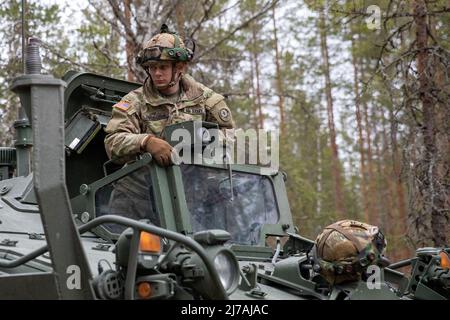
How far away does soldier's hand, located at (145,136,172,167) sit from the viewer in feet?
16.5

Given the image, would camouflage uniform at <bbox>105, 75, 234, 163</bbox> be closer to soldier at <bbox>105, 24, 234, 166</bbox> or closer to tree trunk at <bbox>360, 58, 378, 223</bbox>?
soldier at <bbox>105, 24, 234, 166</bbox>

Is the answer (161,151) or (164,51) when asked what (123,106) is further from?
(161,151)

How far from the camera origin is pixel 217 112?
607cm

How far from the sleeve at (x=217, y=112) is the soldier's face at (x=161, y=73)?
40 centimetres

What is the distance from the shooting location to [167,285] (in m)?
3.59

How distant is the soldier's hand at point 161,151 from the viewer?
5016mm

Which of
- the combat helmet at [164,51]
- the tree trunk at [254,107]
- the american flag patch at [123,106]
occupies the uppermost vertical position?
the tree trunk at [254,107]

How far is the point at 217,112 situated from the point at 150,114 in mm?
567

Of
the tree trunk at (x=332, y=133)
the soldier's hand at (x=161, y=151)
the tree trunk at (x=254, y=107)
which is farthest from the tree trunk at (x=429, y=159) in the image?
the tree trunk at (x=254, y=107)

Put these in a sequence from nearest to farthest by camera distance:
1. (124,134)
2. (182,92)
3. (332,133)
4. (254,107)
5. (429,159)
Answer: (124,134) < (182,92) < (429,159) < (254,107) < (332,133)

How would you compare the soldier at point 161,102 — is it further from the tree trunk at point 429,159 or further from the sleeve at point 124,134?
the tree trunk at point 429,159

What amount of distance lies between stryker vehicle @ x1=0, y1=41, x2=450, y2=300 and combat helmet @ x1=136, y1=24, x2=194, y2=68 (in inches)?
28.5

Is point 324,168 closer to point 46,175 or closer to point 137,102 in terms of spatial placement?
point 137,102

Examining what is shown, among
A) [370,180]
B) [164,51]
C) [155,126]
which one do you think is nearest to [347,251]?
[155,126]
